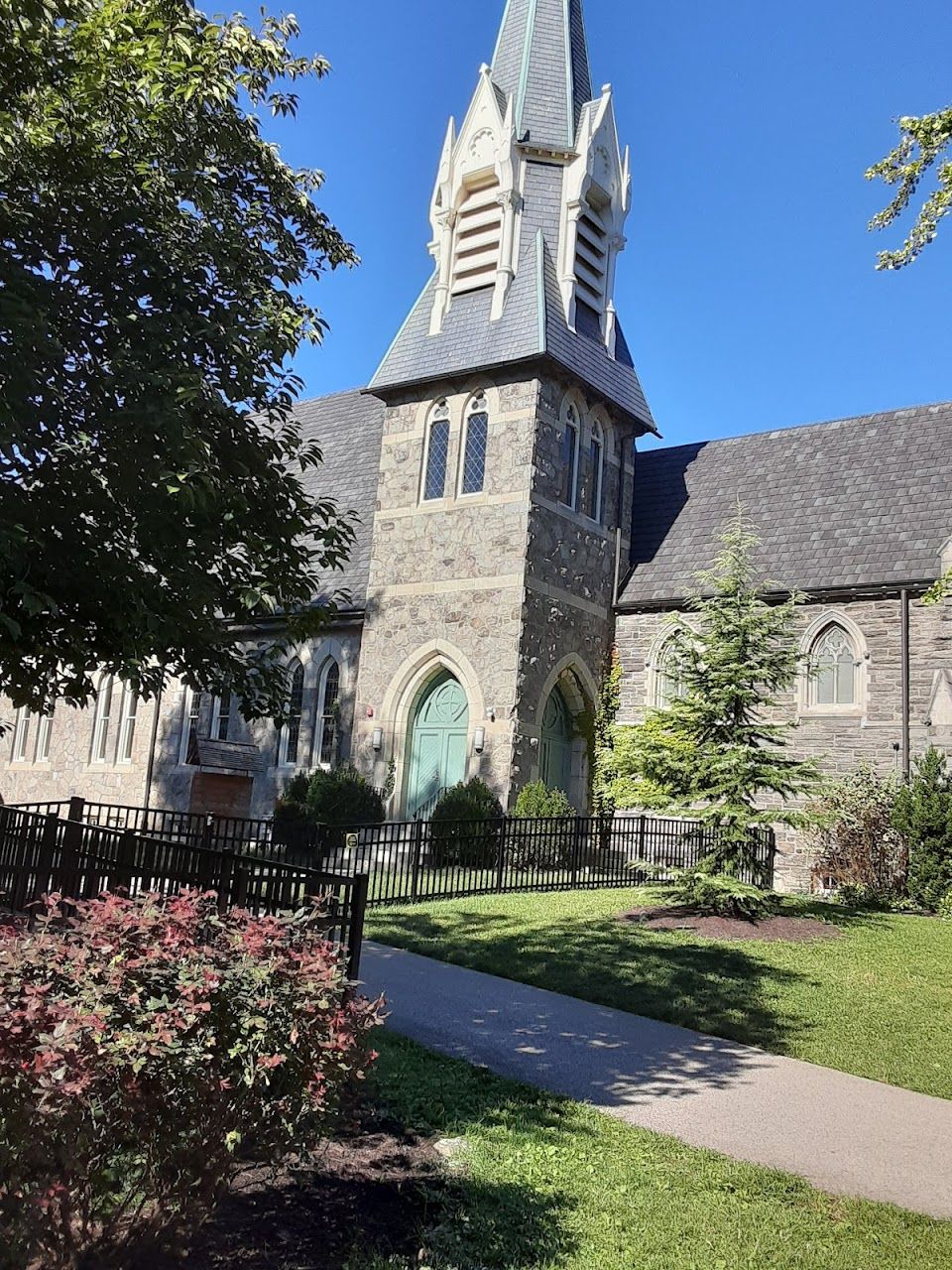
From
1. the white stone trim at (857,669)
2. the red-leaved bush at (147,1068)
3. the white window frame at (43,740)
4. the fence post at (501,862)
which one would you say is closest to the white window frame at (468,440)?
the white stone trim at (857,669)

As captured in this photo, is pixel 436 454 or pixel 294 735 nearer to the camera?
pixel 436 454

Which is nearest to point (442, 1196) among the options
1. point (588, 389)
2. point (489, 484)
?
point (489, 484)

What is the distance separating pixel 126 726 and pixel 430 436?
10.8m

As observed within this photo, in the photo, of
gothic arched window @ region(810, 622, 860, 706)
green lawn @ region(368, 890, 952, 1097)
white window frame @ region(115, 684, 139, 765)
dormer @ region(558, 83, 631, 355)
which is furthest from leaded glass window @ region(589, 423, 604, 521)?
white window frame @ region(115, 684, 139, 765)

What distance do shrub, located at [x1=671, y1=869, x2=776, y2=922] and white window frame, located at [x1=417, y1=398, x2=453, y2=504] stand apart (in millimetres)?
9775

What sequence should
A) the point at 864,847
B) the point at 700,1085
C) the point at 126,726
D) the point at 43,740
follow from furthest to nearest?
the point at 43,740 < the point at 126,726 < the point at 864,847 < the point at 700,1085

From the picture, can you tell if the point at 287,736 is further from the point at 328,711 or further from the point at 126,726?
the point at 126,726

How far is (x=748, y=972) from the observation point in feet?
31.8

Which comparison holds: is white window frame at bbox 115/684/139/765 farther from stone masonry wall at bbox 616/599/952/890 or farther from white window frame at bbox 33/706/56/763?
stone masonry wall at bbox 616/599/952/890

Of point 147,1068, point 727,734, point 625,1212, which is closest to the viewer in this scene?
point 147,1068

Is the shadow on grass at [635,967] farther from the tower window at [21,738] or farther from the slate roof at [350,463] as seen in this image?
the tower window at [21,738]

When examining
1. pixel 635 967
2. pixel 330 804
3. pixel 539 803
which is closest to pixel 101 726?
pixel 330 804

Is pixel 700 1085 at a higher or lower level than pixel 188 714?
lower

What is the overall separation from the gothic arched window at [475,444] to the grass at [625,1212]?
49.0ft
